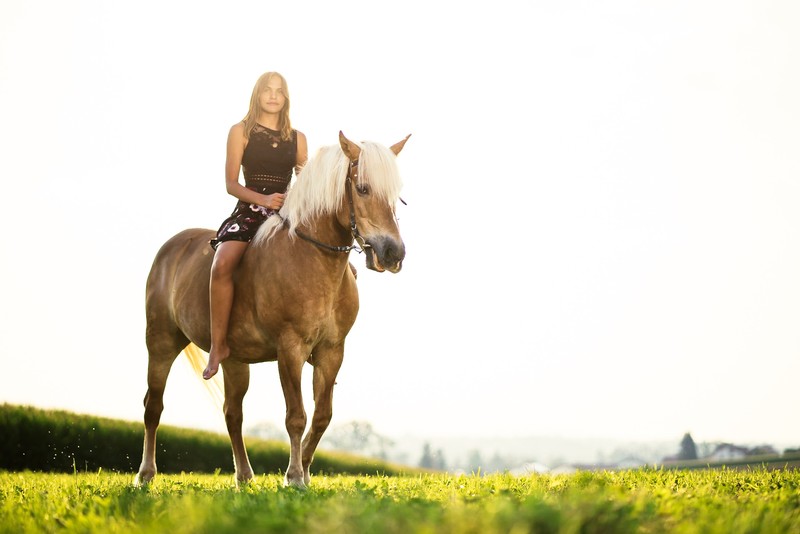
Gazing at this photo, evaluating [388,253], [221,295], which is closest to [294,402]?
[221,295]

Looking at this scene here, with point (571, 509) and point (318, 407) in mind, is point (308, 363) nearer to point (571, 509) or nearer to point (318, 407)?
point (318, 407)

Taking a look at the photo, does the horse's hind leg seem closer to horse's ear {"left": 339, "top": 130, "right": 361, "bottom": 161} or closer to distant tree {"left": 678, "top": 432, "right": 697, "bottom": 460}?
horse's ear {"left": 339, "top": 130, "right": 361, "bottom": 161}

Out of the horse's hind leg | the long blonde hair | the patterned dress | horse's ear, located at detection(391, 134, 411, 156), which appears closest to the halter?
horse's ear, located at detection(391, 134, 411, 156)

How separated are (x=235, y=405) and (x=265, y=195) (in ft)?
7.96

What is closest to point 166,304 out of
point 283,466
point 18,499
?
point 18,499

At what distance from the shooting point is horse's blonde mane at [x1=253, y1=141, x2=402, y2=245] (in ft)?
22.1

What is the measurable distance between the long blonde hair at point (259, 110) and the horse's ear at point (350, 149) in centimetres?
127

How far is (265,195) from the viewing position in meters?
7.78

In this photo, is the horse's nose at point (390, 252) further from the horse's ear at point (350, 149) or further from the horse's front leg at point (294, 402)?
the horse's front leg at point (294, 402)

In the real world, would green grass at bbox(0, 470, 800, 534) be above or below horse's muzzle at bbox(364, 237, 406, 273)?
below

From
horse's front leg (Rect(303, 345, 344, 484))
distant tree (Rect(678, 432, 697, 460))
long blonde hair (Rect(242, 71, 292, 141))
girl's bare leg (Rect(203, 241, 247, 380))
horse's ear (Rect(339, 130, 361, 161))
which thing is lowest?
distant tree (Rect(678, 432, 697, 460))

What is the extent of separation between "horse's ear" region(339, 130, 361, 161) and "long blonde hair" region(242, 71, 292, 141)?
50.0 inches

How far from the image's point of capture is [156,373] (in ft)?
30.2

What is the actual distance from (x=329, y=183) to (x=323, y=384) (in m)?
1.89
